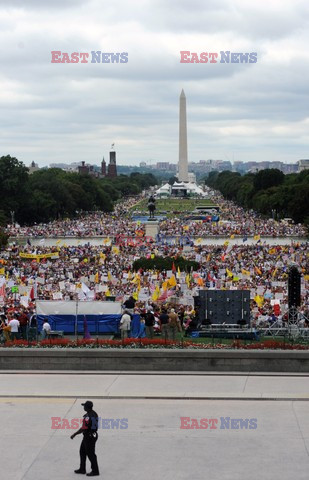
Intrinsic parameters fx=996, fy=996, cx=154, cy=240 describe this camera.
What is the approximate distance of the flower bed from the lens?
20766 mm

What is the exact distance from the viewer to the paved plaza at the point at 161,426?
14016 millimetres

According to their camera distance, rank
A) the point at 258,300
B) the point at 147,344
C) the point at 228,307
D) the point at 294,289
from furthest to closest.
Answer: the point at 258,300 → the point at 228,307 → the point at 294,289 → the point at 147,344

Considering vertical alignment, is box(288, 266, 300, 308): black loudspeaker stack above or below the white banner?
above

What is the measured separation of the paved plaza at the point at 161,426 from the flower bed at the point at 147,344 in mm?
1068

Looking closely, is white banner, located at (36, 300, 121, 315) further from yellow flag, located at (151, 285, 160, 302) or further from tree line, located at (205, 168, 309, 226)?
tree line, located at (205, 168, 309, 226)

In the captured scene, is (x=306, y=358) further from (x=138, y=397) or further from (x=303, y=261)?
(x=303, y=261)

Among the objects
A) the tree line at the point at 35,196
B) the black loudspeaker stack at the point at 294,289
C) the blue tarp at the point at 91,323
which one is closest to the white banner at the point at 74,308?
the blue tarp at the point at 91,323

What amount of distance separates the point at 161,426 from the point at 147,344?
530 cm

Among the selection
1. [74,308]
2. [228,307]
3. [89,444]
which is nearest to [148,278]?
[228,307]

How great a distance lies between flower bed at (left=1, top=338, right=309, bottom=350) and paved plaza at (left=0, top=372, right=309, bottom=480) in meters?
1.07

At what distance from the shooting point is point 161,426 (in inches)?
635

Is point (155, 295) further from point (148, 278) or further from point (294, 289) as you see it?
point (148, 278)

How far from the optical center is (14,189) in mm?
114938

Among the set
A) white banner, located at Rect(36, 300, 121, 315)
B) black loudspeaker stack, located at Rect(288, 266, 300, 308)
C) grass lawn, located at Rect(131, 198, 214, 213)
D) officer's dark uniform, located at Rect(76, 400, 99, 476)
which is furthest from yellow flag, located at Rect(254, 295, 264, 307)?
grass lawn, located at Rect(131, 198, 214, 213)
